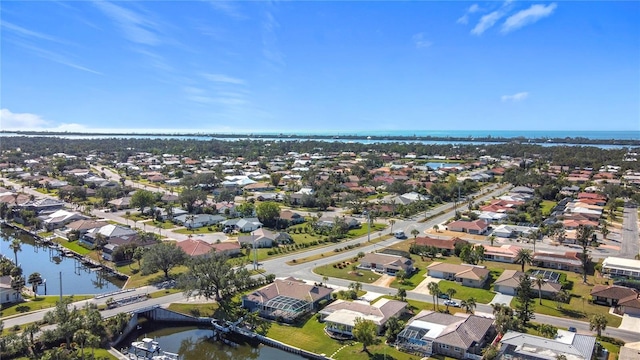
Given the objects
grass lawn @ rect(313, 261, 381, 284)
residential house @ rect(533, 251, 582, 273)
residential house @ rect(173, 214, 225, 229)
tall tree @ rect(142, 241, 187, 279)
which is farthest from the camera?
residential house @ rect(173, 214, 225, 229)

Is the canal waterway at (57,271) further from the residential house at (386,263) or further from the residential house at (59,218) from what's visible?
the residential house at (386,263)

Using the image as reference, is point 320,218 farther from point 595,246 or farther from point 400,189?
point 595,246

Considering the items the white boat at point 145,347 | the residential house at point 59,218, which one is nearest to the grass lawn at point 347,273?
the white boat at point 145,347

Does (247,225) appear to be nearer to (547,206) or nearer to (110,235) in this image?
(110,235)

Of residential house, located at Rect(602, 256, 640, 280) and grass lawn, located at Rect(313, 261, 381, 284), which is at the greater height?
residential house, located at Rect(602, 256, 640, 280)

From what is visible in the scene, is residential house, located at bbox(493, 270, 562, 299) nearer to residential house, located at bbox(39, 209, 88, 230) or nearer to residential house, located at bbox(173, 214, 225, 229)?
residential house, located at bbox(173, 214, 225, 229)

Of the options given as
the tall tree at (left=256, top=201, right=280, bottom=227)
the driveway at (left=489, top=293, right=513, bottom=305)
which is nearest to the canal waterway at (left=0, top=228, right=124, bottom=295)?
the tall tree at (left=256, top=201, right=280, bottom=227)

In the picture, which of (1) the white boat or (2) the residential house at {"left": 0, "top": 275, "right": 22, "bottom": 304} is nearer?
(1) the white boat
